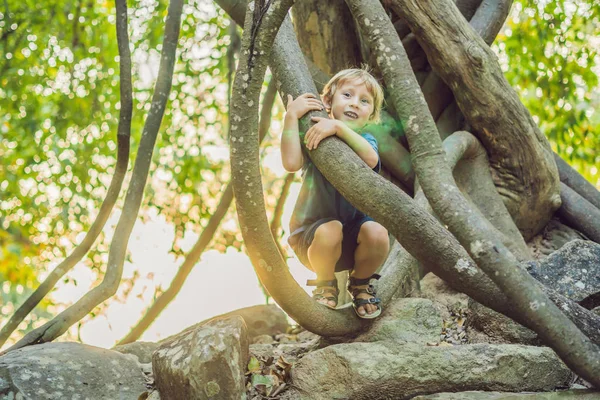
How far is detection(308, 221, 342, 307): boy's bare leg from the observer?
8.77 ft

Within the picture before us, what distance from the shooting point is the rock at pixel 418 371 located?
236cm

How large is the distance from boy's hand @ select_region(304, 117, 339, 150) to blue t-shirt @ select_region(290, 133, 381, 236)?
0.51 meters

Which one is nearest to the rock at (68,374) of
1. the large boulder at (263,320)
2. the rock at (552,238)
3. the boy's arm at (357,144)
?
the large boulder at (263,320)

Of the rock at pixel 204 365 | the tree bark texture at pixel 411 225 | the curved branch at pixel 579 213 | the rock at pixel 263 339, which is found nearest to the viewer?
the tree bark texture at pixel 411 225

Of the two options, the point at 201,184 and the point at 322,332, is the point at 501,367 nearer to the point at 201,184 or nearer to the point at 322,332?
the point at 322,332

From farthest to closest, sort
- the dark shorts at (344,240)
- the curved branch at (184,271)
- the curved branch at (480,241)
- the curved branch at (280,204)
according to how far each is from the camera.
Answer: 1. the curved branch at (280,204)
2. the curved branch at (184,271)
3. the dark shorts at (344,240)
4. the curved branch at (480,241)

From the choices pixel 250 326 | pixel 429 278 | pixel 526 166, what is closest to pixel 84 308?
pixel 250 326

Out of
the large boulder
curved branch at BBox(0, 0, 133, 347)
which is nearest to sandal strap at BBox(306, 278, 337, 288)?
the large boulder

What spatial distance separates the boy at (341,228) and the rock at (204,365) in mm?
495

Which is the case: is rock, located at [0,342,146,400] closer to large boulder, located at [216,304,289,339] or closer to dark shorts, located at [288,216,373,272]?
dark shorts, located at [288,216,373,272]

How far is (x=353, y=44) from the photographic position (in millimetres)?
4492

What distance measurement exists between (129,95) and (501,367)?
271cm

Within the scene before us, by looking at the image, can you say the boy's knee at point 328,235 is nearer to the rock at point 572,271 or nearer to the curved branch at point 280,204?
the rock at point 572,271

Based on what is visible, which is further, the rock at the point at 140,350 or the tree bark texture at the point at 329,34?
the tree bark texture at the point at 329,34
